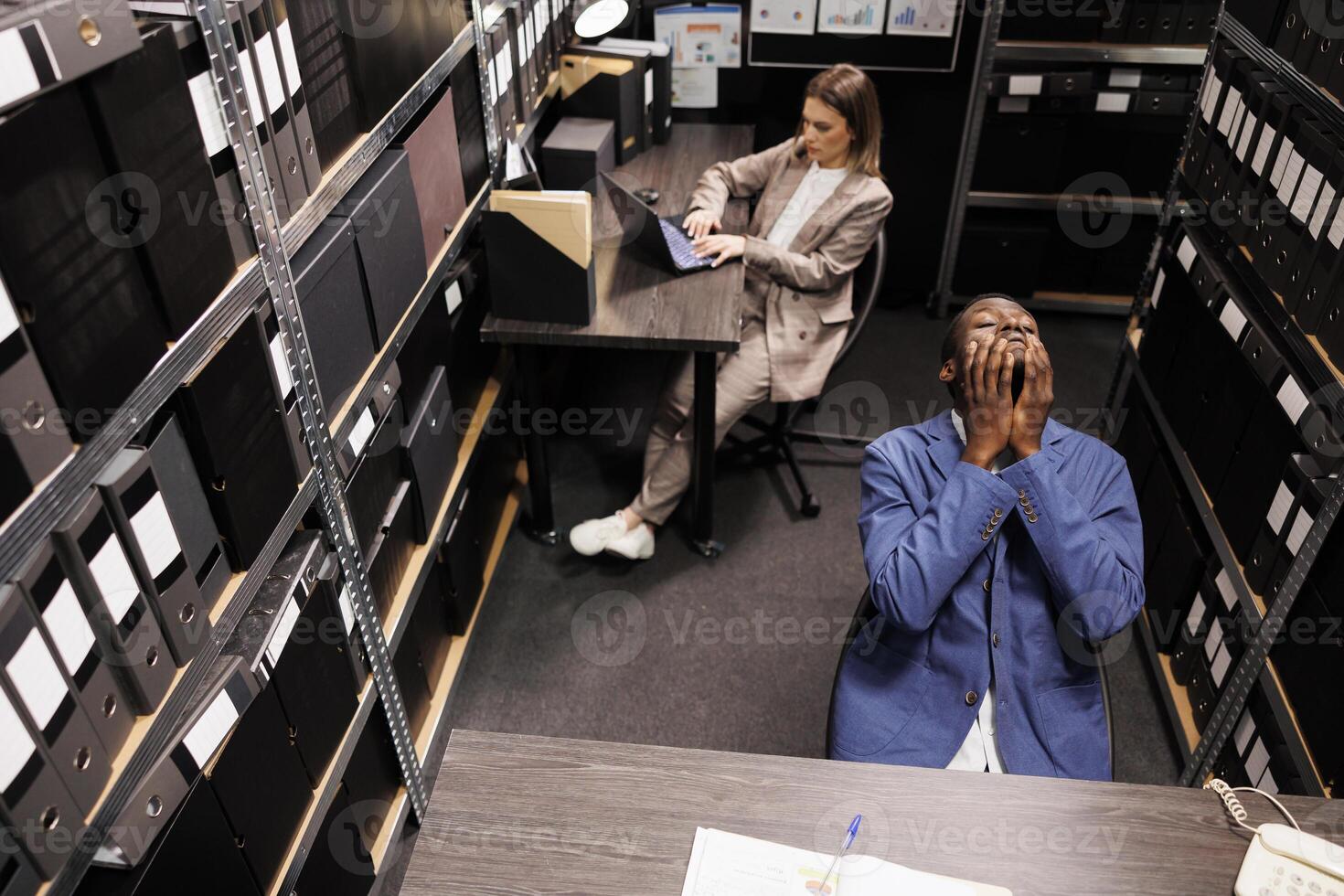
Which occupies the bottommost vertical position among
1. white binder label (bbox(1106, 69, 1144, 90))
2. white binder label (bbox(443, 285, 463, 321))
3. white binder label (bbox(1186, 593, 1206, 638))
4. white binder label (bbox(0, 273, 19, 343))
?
white binder label (bbox(1186, 593, 1206, 638))

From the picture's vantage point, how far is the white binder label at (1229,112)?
228 centimetres

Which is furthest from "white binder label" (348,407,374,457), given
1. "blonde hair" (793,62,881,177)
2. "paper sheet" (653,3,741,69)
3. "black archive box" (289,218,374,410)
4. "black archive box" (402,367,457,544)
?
"paper sheet" (653,3,741,69)

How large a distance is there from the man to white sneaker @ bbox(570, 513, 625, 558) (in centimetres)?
116

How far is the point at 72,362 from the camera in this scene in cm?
101

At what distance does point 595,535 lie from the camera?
2762mm

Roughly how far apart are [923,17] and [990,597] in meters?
2.52

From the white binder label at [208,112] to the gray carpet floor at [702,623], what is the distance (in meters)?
1.49

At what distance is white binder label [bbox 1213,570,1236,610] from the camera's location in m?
2.10

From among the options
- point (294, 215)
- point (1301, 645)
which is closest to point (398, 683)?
point (294, 215)

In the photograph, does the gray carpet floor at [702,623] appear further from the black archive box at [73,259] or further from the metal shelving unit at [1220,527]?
the black archive box at [73,259]

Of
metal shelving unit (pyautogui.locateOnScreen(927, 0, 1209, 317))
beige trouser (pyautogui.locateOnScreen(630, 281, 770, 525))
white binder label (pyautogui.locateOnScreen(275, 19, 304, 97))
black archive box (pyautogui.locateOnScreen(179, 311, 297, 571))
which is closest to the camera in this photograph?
black archive box (pyautogui.locateOnScreen(179, 311, 297, 571))

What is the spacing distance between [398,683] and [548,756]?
0.83 meters

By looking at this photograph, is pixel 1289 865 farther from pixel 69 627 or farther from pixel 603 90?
pixel 603 90

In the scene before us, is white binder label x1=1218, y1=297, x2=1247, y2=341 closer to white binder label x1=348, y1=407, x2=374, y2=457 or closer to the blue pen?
the blue pen
